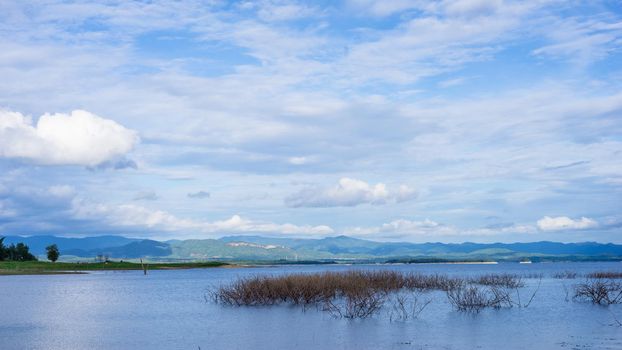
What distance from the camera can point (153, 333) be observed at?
34219mm

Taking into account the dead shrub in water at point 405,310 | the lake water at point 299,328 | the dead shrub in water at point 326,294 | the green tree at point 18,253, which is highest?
the green tree at point 18,253

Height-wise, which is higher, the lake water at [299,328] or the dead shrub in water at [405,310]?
the dead shrub in water at [405,310]

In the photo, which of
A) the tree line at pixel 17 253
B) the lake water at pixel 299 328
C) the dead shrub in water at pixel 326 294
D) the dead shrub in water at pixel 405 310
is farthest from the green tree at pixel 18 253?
the dead shrub in water at pixel 405 310

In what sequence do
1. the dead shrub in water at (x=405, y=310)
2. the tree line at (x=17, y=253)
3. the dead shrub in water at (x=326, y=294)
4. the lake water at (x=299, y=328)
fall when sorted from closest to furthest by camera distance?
the lake water at (x=299, y=328) < the dead shrub in water at (x=405, y=310) < the dead shrub in water at (x=326, y=294) < the tree line at (x=17, y=253)

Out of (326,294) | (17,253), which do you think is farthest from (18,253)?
(326,294)

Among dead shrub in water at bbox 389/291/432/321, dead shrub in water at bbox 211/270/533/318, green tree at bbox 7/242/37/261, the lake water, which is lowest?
the lake water

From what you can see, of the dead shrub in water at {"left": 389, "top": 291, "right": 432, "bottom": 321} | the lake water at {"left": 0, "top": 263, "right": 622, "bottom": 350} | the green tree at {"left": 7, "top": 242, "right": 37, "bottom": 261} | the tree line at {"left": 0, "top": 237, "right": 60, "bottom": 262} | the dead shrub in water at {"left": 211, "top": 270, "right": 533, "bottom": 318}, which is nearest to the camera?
the lake water at {"left": 0, "top": 263, "right": 622, "bottom": 350}

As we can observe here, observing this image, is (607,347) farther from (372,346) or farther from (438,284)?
(438,284)

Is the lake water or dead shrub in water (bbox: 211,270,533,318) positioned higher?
dead shrub in water (bbox: 211,270,533,318)

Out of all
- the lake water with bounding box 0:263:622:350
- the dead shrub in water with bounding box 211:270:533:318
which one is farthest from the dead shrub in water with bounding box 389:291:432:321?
the lake water with bounding box 0:263:622:350

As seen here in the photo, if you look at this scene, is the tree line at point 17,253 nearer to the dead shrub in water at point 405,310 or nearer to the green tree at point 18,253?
the green tree at point 18,253

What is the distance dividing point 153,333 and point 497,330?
55.3ft

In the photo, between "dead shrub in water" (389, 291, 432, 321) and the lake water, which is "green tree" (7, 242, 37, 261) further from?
"dead shrub in water" (389, 291, 432, 321)

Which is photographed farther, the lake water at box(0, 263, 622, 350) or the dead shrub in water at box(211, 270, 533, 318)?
the dead shrub in water at box(211, 270, 533, 318)
